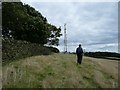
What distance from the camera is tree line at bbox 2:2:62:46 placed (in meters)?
31.4

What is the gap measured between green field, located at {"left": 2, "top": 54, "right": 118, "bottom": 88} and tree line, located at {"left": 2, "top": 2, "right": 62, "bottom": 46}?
6.81 metres

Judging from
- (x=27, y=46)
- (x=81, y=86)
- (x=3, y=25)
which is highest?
(x=3, y=25)

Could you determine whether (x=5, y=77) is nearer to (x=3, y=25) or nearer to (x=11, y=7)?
(x=11, y=7)

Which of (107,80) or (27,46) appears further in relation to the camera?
(27,46)

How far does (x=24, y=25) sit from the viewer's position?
1538 inches

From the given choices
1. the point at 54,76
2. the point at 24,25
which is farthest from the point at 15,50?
the point at 24,25

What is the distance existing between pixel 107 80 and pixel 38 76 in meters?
4.89

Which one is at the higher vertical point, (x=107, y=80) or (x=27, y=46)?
(x=27, y=46)

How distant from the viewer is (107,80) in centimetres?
2225

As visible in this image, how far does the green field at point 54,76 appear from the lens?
1928 cm

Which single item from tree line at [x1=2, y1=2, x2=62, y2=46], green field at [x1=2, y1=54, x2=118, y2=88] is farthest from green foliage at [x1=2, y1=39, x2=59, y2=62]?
tree line at [x1=2, y1=2, x2=62, y2=46]

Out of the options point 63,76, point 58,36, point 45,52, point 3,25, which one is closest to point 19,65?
point 63,76

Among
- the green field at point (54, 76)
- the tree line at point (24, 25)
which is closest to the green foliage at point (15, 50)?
the green field at point (54, 76)

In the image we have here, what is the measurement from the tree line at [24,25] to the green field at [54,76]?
681 centimetres
